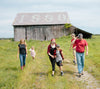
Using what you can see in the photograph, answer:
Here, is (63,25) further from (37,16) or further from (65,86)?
(65,86)

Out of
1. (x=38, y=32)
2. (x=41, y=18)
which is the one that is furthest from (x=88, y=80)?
(x=41, y=18)

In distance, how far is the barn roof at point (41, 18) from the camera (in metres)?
31.3

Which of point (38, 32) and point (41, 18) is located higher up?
point (41, 18)

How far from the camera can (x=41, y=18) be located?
3316cm

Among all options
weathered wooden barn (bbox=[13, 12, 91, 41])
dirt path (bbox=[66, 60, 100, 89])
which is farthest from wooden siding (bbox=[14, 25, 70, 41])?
dirt path (bbox=[66, 60, 100, 89])

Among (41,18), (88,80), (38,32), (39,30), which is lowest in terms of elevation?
(38,32)

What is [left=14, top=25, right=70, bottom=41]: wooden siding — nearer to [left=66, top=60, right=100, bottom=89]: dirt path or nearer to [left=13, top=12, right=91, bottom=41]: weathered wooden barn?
[left=13, top=12, right=91, bottom=41]: weathered wooden barn

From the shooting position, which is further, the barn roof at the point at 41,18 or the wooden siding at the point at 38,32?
the barn roof at the point at 41,18

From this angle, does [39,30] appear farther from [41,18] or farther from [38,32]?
[41,18]

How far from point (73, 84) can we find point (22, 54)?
3.73 metres

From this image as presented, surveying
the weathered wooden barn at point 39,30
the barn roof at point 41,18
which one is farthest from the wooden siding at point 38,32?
the barn roof at point 41,18

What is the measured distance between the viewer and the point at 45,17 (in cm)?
3372

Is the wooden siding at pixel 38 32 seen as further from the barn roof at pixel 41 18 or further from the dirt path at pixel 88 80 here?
the dirt path at pixel 88 80

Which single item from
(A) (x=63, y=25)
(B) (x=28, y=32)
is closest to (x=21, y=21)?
(B) (x=28, y=32)
